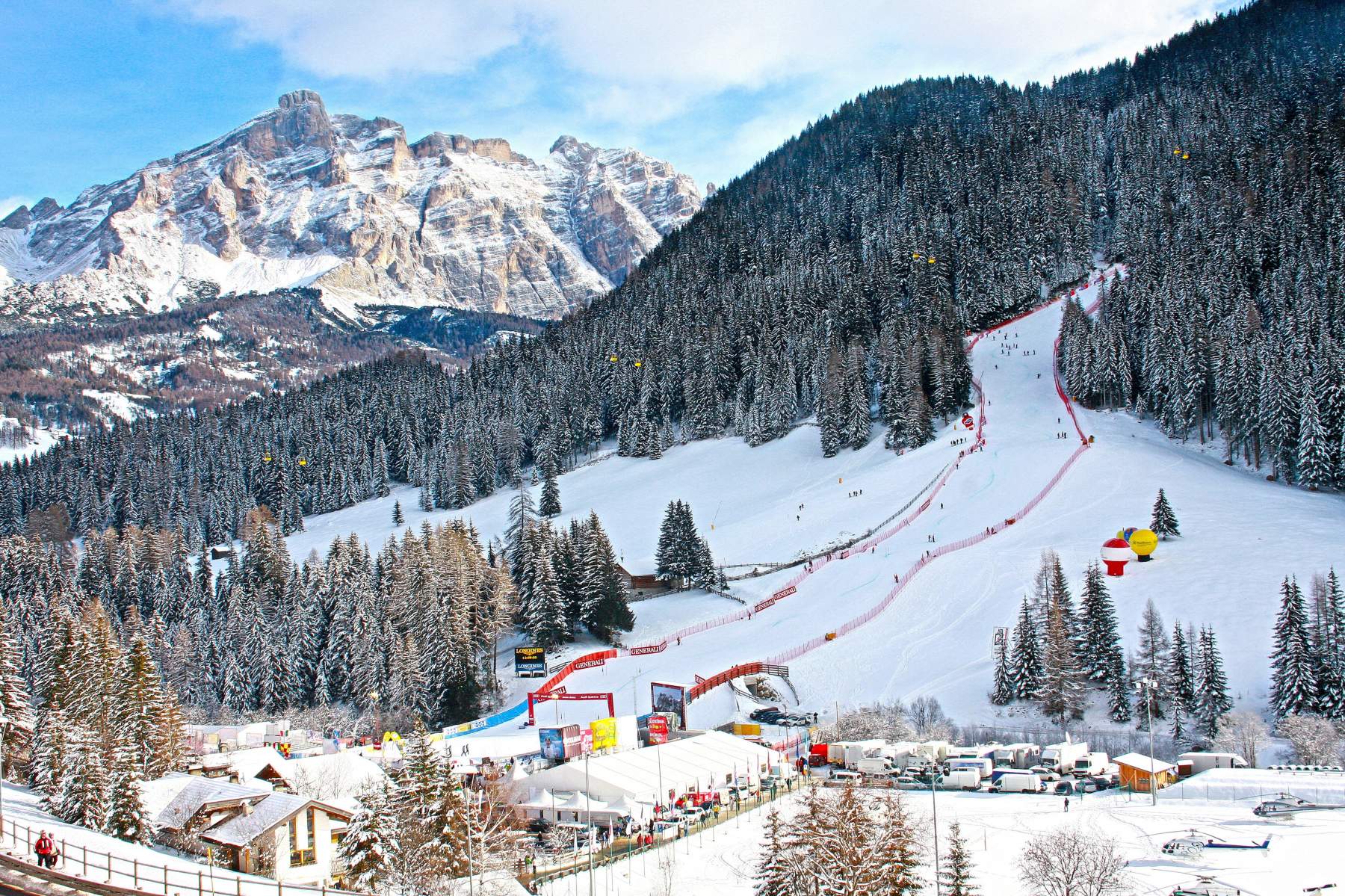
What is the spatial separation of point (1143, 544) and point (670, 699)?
98.8 feet

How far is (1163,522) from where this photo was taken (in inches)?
2682

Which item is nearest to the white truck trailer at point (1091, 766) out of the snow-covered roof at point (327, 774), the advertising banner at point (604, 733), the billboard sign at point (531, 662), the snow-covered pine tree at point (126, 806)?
the advertising banner at point (604, 733)

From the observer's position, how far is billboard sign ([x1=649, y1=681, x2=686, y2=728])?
54.5 meters

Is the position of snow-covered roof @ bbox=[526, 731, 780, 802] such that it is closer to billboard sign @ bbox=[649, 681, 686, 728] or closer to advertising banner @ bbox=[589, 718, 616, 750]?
advertising banner @ bbox=[589, 718, 616, 750]

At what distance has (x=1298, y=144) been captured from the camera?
142 meters

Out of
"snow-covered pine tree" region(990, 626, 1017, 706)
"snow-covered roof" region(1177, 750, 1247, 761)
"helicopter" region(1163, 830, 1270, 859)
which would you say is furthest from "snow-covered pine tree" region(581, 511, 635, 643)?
"helicopter" region(1163, 830, 1270, 859)

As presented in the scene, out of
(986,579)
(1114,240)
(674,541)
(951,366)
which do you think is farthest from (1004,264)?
(986,579)

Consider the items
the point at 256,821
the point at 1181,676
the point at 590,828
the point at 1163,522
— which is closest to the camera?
the point at 590,828

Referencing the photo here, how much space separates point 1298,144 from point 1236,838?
13559cm

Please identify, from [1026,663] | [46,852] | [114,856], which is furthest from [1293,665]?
[46,852]

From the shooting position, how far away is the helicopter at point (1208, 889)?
28.2 metres

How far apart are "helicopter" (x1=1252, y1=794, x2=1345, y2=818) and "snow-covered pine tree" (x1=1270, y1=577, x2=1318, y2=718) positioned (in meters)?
11.5

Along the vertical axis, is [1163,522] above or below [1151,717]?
above

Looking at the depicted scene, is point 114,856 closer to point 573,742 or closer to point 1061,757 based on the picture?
point 573,742
